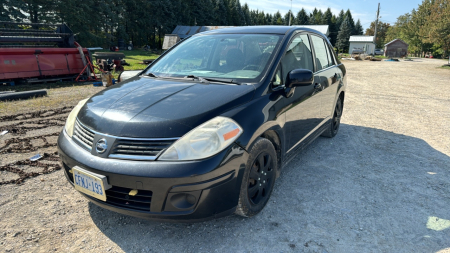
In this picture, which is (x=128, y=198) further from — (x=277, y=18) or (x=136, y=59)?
(x=277, y=18)

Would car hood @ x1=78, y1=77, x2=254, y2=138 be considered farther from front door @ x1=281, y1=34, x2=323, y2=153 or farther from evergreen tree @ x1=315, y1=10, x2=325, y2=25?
evergreen tree @ x1=315, y1=10, x2=325, y2=25

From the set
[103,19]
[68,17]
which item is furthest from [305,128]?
[103,19]

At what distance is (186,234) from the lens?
2355 mm

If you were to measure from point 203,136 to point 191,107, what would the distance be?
33cm

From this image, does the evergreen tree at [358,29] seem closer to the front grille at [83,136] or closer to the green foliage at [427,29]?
the green foliage at [427,29]

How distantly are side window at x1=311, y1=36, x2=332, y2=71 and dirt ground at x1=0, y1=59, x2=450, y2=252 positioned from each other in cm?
125

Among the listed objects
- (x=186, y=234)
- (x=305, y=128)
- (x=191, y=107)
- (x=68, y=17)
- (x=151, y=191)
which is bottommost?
(x=186, y=234)

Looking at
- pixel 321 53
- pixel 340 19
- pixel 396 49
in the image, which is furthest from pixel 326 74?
pixel 340 19

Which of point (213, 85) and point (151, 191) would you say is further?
point (213, 85)

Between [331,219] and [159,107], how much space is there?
5.96 feet

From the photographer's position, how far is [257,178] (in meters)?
2.48

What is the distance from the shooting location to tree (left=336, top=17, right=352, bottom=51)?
77.8 metres

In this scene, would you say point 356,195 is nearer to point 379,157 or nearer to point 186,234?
point 379,157

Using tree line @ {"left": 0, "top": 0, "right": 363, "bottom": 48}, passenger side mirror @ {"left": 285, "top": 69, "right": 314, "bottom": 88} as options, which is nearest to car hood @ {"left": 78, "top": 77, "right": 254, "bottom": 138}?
passenger side mirror @ {"left": 285, "top": 69, "right": 314, "bottom": 88}
